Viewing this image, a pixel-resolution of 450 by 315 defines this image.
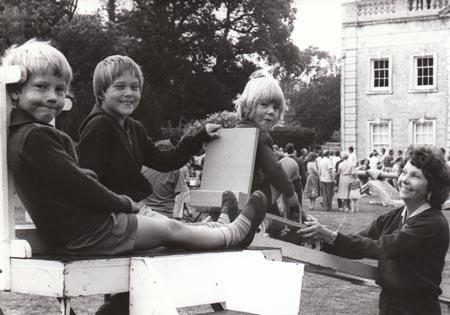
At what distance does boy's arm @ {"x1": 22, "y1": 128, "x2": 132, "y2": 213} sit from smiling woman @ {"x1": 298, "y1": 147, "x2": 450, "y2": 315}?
5.10ft

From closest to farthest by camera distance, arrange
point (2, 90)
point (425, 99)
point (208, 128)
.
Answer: point (2, 90)
point (208, 128)
point (425, 99)

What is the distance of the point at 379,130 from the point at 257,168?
112 feet

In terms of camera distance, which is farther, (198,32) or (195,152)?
(198,32)

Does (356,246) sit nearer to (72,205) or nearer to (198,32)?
(72,205)

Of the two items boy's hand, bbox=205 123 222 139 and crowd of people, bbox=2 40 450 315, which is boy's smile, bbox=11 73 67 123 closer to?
crowd of people, bbox=2 40 450 315

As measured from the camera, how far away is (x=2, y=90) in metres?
3.15

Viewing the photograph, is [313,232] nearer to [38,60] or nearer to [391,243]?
[391,243]

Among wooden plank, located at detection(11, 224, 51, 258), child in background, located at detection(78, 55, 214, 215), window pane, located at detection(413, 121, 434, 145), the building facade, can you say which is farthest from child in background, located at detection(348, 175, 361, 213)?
wooden plank, located at detection(11, 224, 51, 258)

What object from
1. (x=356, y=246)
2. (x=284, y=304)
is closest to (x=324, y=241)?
(x=356, y=246)

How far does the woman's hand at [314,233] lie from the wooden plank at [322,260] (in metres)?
0.10

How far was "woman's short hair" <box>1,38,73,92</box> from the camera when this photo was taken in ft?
11.0

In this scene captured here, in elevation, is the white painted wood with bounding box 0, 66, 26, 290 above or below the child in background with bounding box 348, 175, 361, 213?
above

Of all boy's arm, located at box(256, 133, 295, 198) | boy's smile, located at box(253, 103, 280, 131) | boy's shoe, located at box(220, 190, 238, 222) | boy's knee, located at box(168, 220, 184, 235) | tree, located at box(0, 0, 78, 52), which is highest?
tree, located at box(0, 0, 78, 52)

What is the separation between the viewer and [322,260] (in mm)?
4465
